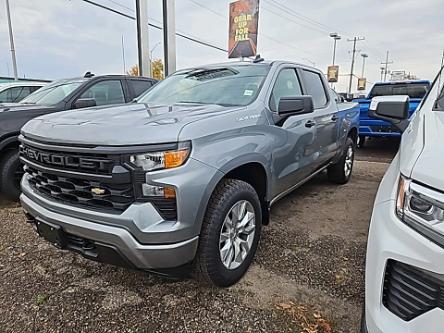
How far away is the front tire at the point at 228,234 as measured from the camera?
6.82 feet

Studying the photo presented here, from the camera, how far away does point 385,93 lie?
A: 9461mm

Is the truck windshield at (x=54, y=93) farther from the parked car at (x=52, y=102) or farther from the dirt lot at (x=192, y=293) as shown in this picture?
the dirt lot at (x=192, y=293)

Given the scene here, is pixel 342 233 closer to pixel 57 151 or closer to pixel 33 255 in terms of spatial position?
pixel 57 151

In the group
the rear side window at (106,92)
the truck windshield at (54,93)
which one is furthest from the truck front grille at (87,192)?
the rear side window at (106,92)

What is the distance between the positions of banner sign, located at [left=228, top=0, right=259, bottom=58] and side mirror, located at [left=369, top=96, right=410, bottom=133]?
59.5 ft

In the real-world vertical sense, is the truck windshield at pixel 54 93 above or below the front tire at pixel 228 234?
above

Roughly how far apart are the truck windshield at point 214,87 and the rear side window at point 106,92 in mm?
1895

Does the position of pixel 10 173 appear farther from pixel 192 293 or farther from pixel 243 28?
pixel 243 28

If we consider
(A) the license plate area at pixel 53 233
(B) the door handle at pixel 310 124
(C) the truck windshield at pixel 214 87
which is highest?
(C) the truck windshield at pixel 214 87

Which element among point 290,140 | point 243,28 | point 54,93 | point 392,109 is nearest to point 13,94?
point 54,93

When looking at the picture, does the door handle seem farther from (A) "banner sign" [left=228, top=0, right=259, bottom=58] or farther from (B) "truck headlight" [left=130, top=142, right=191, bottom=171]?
(A) "banner sign" [left=228, top=0, right=259, bottom=58]

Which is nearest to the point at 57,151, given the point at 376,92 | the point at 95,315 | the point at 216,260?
the point at 95,315

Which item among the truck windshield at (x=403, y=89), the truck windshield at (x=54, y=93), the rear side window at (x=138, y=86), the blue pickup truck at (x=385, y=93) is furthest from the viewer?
the truck windshield at (x=403, y=89)

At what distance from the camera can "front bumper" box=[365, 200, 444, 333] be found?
1.09 metres
